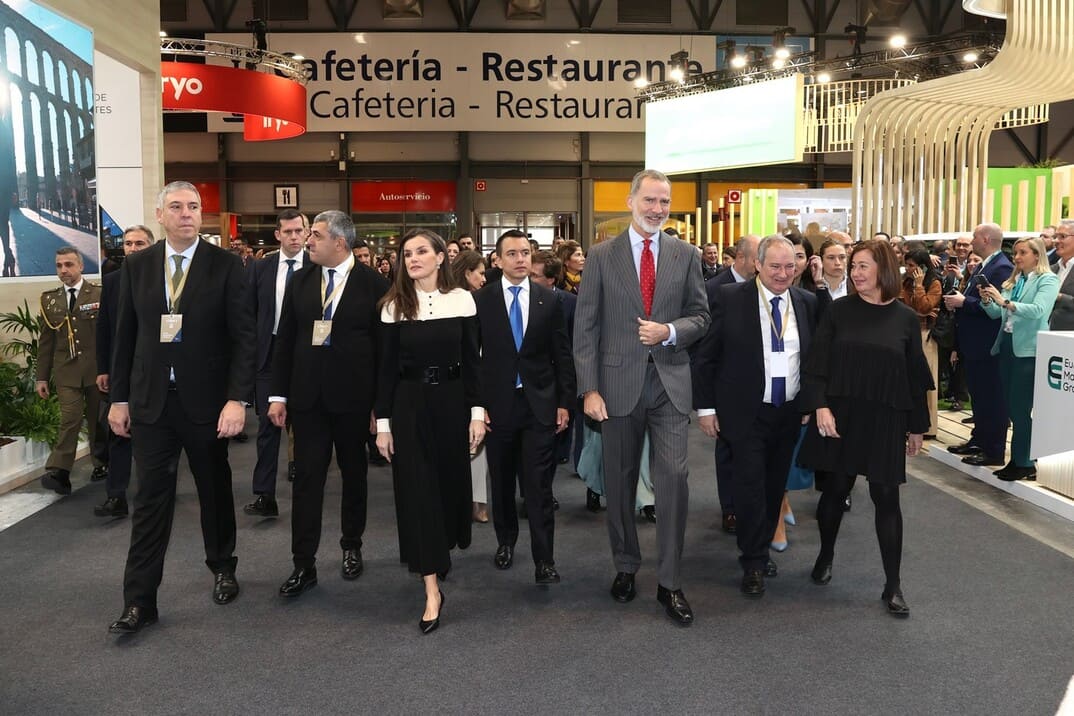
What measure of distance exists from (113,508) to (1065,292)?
18.2ft

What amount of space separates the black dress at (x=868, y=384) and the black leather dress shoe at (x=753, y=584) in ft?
1.70

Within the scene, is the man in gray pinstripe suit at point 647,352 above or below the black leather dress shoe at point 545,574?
above

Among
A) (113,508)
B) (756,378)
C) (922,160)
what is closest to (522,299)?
(756,378)

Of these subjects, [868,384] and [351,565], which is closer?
[868,384]

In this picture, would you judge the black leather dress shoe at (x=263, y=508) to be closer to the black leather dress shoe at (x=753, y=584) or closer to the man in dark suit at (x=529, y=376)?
the man in dark suit at (x=529, y=376)

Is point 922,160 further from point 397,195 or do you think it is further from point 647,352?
point 397,195

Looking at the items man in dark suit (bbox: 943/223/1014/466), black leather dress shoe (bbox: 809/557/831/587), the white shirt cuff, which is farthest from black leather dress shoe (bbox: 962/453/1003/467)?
the white shirt cuff

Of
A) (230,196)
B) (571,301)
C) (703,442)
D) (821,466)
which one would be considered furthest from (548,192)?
(821,466)

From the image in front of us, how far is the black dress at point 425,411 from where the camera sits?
3430 millimetres

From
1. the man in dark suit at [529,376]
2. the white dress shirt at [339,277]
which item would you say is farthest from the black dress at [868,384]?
the white dress shirt at [339,277]

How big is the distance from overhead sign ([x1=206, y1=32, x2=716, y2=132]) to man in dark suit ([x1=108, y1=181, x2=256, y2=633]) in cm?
1643

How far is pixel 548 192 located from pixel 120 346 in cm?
1807

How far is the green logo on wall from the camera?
484 cm

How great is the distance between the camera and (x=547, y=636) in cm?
338
